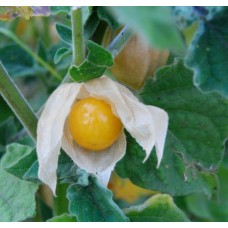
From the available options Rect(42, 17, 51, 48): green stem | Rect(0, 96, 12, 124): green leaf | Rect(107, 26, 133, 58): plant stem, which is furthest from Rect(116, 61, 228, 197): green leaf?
Rect(42, 17, 51, 48): green stem

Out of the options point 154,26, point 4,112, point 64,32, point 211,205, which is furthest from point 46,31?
point 154,26

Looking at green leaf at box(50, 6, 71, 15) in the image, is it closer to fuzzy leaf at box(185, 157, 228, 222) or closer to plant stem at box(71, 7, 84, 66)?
plant stem at box(71, 7, 84, 66)

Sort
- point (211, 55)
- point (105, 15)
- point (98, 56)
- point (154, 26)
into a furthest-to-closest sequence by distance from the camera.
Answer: point (105, 15) < point (98, 56) < point (211, 55) < point (154, 26)

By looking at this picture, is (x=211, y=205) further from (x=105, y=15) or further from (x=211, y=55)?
(x=211, y=55)

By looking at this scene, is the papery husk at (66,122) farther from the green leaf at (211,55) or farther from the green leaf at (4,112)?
the green leaf at (4,112)

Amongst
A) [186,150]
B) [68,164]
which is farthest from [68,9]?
[186,150]

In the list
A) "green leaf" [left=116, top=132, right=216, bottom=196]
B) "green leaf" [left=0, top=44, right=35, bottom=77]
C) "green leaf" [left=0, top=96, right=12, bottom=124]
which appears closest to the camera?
"green leaf" [left=116, top=132, right=216, bottom=196]

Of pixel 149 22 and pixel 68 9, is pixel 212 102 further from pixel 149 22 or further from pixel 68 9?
pixel 149 22
